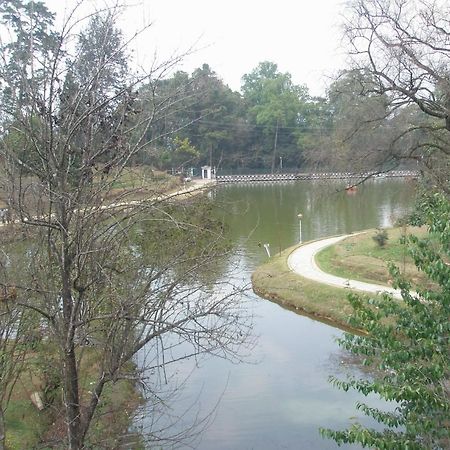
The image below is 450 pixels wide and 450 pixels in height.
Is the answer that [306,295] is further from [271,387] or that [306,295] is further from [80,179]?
[80,179]

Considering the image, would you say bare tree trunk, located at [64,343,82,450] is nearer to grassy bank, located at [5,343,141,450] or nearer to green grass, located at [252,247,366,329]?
grassy bank, located at [5,343,141,450]

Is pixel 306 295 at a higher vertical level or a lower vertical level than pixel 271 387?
higher

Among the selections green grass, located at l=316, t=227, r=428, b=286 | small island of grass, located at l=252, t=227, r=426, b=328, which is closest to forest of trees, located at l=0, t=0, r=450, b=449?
small island of grass, located at l=252, t=227, r=426, b=328

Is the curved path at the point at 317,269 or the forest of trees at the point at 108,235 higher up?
the forest of trees at the point at 108,235

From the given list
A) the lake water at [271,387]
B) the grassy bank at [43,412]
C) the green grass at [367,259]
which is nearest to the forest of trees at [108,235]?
the lake water at [271,387]

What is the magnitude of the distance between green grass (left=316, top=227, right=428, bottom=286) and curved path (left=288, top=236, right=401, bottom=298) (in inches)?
12.3

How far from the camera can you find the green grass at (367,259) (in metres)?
16.1

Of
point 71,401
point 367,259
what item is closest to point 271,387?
point 71,401

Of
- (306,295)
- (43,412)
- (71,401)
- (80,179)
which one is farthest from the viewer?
(306,295)

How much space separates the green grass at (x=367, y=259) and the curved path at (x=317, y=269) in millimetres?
312

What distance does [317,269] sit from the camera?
18.0m

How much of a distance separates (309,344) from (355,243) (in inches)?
354

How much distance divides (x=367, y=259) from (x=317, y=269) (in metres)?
1.64

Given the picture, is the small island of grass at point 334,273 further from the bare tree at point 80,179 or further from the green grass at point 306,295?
the bare tree at point 80,179
